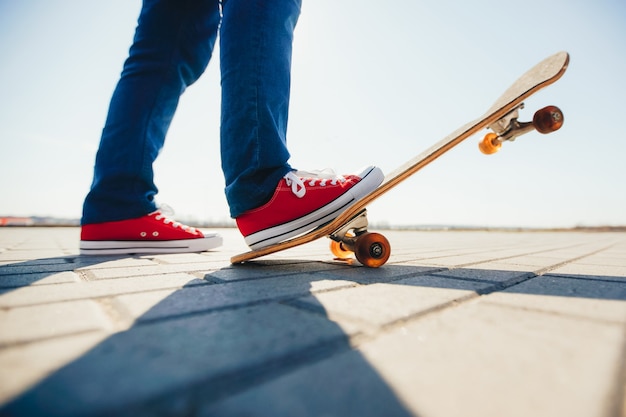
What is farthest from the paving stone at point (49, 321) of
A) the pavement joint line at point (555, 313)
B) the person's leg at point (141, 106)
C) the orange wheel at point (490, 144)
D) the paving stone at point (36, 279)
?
the orange wheel at point (490, 144)

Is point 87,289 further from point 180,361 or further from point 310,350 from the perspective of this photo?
point 310,350

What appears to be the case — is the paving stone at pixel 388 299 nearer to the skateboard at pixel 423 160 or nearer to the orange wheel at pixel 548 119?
the skateboard at pixel 423 160

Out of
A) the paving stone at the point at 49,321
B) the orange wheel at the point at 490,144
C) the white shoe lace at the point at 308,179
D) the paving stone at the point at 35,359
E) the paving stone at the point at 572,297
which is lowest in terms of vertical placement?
the paving stone at the point at 572,297

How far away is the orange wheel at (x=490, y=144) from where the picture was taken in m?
1.74

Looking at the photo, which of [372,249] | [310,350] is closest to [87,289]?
[310,350]

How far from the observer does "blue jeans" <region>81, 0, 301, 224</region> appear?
127 centimetres

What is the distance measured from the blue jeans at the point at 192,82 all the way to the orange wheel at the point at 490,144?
1110 millimetres

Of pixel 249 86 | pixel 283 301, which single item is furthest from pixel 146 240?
pixel 283 301

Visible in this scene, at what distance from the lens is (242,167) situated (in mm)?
1281

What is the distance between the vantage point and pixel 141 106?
68.5 inches

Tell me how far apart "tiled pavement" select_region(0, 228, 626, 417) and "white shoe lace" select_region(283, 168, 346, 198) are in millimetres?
498

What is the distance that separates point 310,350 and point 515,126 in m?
1.60

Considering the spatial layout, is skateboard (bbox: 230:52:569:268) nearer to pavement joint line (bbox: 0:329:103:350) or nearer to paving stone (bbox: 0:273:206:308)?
paving stone (bbox: 0:273:206:308)

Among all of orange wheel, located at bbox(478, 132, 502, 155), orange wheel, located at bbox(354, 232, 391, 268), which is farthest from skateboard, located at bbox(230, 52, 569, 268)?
orange wheel, located at bbox(478, 132, 502, 155)
